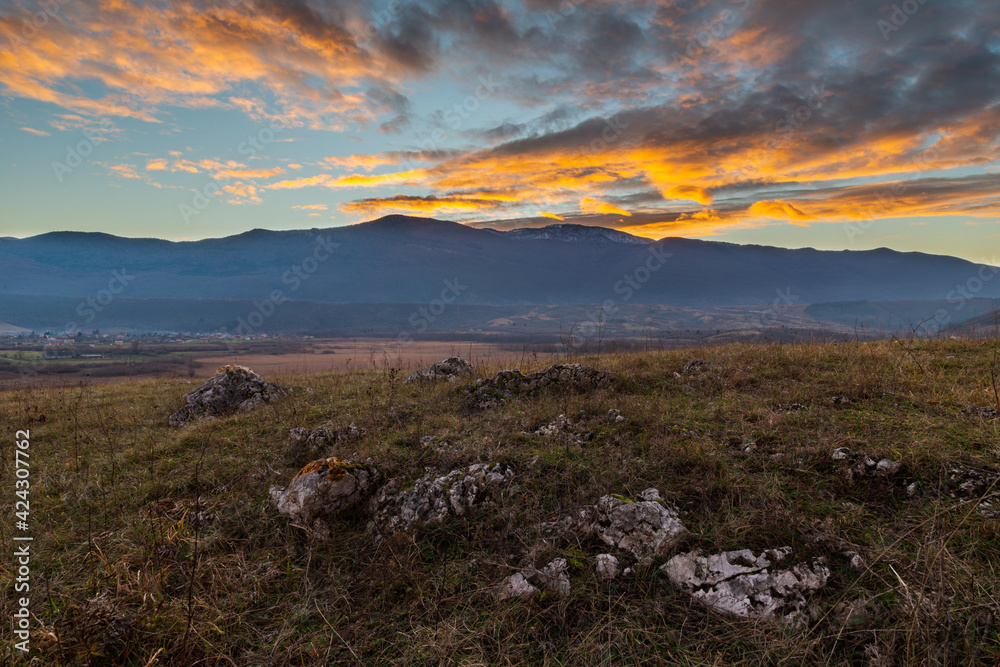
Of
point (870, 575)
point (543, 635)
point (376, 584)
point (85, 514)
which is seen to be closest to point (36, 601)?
point (85, 514)

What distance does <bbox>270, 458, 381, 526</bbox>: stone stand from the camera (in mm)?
4457

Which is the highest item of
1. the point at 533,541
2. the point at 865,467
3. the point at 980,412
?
the point at 980,412

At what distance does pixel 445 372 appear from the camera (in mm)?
10758

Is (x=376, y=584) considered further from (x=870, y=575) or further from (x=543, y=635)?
(x=870, y=575)

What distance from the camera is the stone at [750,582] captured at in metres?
2.91

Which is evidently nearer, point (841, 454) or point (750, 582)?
point (750, 582)

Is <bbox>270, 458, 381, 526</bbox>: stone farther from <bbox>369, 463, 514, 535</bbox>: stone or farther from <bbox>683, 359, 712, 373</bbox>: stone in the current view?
<bbox>683, 359, 712, 373</bbox>: stone

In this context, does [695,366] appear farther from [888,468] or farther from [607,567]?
[607,567]

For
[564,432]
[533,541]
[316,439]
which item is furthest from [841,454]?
[316,439]

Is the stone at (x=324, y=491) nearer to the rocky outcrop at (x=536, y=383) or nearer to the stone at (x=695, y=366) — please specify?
the rocky outcrop at (x=536, y=383)

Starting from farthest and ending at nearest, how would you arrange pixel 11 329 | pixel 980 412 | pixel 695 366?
pixel 11 329 < pixel 695 366 < pixel 980 412

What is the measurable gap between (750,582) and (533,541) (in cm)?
173

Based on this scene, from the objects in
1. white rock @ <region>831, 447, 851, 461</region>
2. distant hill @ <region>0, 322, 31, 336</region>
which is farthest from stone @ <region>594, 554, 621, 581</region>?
distant hill @ <region>0, 322, 31, 336</region>

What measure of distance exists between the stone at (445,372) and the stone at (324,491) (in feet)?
17.0
